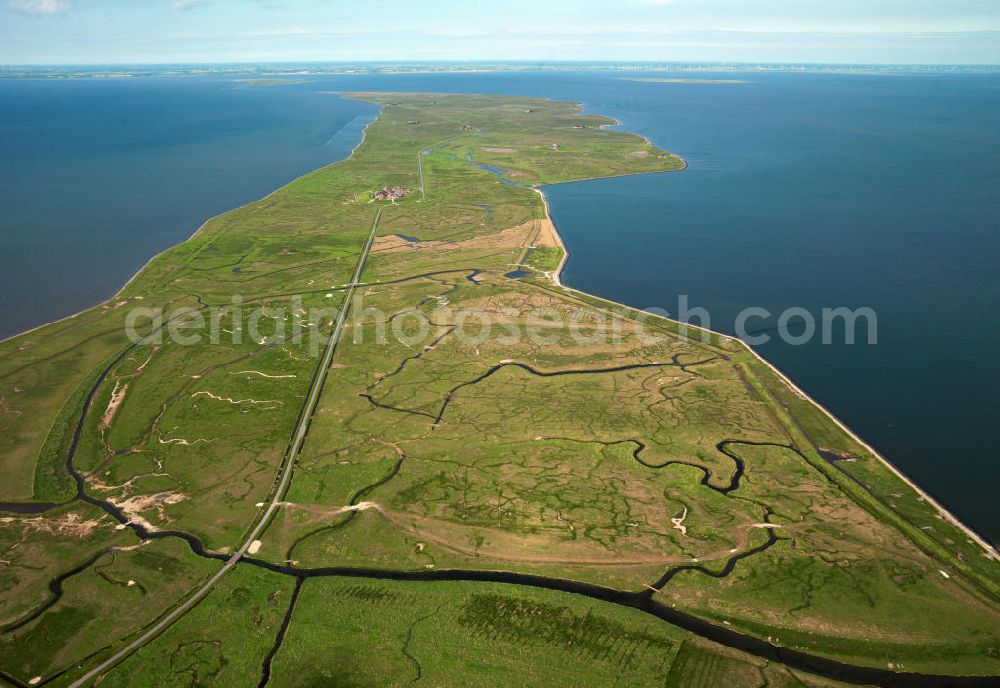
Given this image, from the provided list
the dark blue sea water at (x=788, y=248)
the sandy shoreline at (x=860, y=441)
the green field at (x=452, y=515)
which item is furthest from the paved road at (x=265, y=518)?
the dark blue sea water at (x=788, y=248)

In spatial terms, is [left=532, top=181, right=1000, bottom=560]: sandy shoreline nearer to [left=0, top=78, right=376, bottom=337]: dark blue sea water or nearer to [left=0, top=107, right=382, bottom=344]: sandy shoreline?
[left=0, top=107, right=382, bottom=344]: sandy shoreline

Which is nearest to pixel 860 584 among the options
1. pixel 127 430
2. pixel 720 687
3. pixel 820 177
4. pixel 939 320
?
pixel 720 687

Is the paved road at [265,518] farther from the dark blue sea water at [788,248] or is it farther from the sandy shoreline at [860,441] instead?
the dark blue sea water at [788,248]

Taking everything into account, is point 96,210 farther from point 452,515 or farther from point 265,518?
point 452,515

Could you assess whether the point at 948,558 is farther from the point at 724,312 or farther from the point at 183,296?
the point at 183,296

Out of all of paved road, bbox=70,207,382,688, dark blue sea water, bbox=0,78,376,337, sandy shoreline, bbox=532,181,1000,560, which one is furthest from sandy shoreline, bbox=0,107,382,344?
sandy shoreline, bbox=532,181,1000,560
